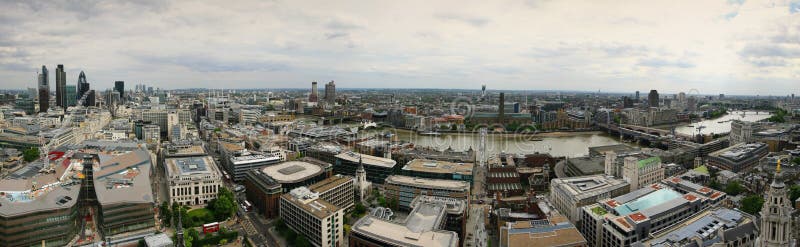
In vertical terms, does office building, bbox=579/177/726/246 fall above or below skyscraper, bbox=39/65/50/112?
below

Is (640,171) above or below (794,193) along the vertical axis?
above

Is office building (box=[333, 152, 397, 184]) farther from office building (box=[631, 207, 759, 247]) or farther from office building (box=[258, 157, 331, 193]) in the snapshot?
office building (box=[631, 207, 759, 247])

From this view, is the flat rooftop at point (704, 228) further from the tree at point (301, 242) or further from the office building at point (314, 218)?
the tree at point (301, 242)

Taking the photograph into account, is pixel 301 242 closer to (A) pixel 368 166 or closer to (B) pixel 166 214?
(B) pixel 166 214

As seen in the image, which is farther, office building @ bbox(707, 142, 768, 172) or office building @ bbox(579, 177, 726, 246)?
office building @ bbox(707, 142, 768, 172)

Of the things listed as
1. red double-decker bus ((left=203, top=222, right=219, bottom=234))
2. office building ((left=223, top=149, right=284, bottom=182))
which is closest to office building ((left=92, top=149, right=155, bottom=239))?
red double-decker bus ((left=203, top=222, right=219, bottom=234))

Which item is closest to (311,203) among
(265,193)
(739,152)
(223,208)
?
(265,193)
